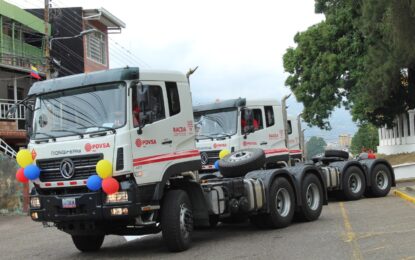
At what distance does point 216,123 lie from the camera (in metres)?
15.3

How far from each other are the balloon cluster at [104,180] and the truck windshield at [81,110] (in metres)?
0.66

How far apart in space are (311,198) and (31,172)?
637 centimetres

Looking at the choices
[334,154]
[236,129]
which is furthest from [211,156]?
[334,154]

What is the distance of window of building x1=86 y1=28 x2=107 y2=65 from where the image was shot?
35969mm

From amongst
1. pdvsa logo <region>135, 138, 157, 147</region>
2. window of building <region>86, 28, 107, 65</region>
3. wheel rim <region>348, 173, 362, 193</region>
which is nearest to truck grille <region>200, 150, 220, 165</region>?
wheel rim <region>348, 173, 362, 193</region>

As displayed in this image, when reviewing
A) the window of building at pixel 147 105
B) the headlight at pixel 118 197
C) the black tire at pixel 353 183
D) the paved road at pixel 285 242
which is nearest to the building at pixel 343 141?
Answer: the black tire at pixel 353 183

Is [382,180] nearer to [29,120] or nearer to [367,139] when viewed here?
[29,120]

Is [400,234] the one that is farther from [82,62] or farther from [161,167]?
[82,62]

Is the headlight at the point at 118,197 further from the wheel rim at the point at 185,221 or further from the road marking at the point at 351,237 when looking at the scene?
the road marking at the point at 351,237

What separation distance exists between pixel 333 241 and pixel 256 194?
6.52 ft

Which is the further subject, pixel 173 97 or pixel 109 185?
pixel 173 97

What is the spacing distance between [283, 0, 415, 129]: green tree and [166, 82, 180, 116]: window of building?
16.9 metres

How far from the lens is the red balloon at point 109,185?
8.22 metres

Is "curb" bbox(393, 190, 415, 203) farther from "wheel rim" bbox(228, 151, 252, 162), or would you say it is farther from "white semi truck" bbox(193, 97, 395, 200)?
"wheel rim" bbox(228, 151, 252, 162)
